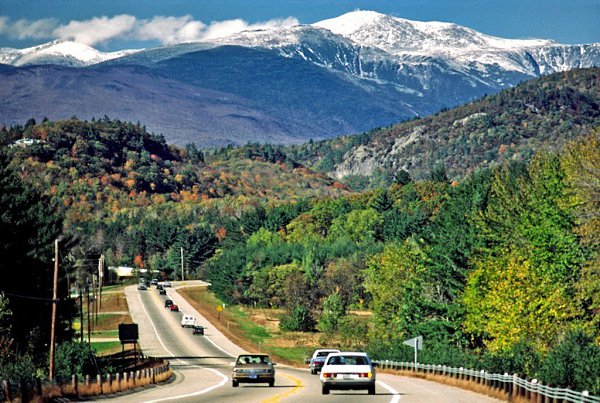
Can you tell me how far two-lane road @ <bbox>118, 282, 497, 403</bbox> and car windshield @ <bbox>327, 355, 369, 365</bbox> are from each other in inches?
43.5

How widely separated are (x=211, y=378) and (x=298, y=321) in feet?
267

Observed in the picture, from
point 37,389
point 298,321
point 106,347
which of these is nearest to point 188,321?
point 298,321

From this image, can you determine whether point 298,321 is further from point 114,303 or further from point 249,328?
point 114,303

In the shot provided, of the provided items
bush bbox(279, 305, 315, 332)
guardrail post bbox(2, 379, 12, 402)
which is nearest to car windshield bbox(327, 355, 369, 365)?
guardrail post bbox(2, 379, 12, 402)

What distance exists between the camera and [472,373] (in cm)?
4681

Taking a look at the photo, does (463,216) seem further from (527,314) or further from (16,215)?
(16,215)

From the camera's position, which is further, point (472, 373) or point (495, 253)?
point (495, 253)

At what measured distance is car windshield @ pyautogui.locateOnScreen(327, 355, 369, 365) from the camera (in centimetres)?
4100

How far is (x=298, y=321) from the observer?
481 feet

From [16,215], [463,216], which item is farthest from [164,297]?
[16,215]

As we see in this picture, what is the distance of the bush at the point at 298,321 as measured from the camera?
146 metres

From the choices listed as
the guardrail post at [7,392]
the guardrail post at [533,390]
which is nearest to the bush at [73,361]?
the guardrail post at [7,392]

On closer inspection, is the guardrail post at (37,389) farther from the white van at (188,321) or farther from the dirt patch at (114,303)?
the dirt patch at (114,303)

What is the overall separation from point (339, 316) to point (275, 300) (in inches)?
1593
